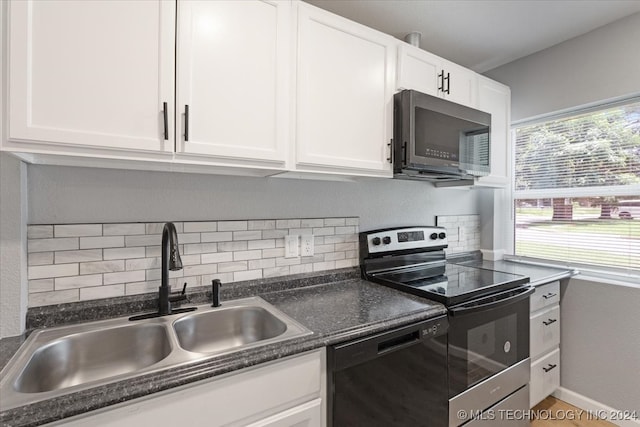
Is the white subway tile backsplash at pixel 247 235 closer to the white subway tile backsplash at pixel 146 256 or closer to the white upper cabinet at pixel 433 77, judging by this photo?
the white subway tile backsplash at pixel 146 256

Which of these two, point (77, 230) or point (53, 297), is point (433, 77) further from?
point (53, 297)

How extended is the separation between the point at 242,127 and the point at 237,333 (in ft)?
2.95

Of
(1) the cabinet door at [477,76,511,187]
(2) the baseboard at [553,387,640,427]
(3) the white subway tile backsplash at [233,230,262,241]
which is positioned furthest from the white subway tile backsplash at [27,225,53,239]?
(2) the baseboard at [553,387,640,427]

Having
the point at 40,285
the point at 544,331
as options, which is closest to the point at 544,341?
the point at 544,331

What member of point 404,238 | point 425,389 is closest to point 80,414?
point 425,389

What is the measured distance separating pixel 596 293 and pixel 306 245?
1923mm

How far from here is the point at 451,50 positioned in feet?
7.49

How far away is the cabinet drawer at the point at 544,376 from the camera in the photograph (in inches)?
78.1

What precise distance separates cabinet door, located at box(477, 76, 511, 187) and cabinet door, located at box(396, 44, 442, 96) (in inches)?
18.3

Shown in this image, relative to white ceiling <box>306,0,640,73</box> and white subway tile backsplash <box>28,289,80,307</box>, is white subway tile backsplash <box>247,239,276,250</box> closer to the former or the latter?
white subway tile backsplash <box>28,289,80,307</box>

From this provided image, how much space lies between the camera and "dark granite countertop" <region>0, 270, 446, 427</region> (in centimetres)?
75

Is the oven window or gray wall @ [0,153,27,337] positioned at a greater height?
gray wall @ [0,153,27,337]

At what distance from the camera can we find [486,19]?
1895 mm

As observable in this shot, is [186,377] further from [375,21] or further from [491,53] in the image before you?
[491,53]
